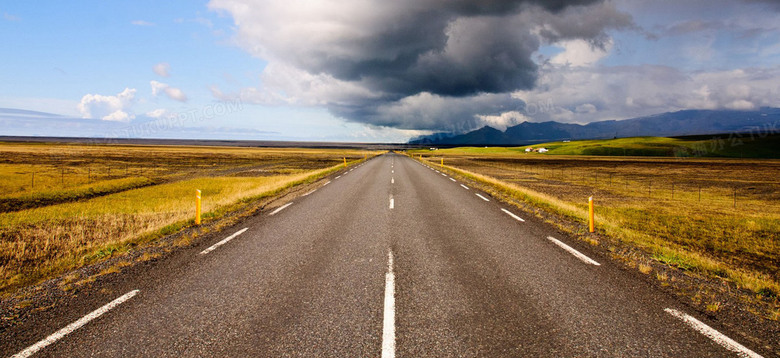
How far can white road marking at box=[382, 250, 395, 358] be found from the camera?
3.40 metres

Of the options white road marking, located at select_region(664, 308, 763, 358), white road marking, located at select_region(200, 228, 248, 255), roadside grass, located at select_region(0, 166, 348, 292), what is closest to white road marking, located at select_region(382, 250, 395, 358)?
white road marking, located at select_region(664, 308, 763, 358)

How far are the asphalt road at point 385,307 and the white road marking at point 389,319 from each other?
2 cm

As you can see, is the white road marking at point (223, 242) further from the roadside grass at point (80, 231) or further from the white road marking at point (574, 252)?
the white road marking at point (574, 252)

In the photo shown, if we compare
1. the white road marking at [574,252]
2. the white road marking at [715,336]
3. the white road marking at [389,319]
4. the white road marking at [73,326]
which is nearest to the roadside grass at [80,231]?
the white road marking at [73,326]

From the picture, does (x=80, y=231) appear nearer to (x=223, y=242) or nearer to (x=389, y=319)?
(x=223, y=242)

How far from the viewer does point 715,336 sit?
3699mm

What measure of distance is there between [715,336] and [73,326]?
731 centimetres

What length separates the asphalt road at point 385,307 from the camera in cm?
351

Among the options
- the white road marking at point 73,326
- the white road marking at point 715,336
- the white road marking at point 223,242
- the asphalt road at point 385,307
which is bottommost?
the white road marking at point 715,336

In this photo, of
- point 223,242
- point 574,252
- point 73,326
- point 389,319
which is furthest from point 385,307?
point 223,242

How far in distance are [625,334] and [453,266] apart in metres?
2.66

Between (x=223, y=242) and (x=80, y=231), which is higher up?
(x=223, y=242)

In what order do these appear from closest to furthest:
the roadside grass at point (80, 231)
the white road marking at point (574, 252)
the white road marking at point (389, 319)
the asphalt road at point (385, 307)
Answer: the white road marking at point (389, 319), the asphalt road at point (385, 307), the white road marking at point (574, 252), the roadside grass at point (80, 231)

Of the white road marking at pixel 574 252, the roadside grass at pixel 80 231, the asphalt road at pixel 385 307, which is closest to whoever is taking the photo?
the asphalt road at pixel 385 307
